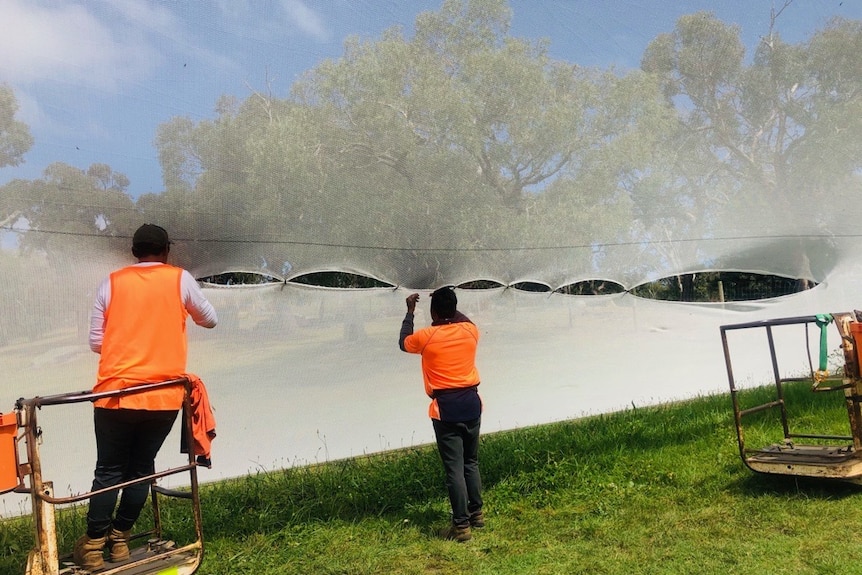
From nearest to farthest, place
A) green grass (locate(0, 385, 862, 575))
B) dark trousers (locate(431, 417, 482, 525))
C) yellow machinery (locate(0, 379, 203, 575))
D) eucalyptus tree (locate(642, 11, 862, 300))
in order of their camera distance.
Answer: yellow machinery (locate(0, 379, 203, 575)) < green grass (locate(0, 385, 862, 575)) < dark trousers (locate(431, 417, 482, 525)) < eucalyptus tree (locate(642, 11, 862, 300))

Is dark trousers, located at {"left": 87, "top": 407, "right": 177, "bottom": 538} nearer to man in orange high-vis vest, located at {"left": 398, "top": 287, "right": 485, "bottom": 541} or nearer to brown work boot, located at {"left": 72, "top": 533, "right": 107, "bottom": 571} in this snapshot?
brown work boot, located at {"left": 72, "top": 533, "right": 107, "bottom": 571}

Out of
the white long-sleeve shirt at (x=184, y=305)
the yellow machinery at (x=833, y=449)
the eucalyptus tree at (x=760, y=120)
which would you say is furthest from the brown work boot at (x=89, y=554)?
the eucalyptus tree at (x=760, y=120)

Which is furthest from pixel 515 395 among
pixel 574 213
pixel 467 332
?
pixel 467 332

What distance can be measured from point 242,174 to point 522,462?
103 inches

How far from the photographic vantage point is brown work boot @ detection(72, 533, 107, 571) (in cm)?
282

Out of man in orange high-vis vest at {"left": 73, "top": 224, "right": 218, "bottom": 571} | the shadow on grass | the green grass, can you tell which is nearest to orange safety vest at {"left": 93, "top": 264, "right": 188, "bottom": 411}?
man in orange high-vis vest at {"left": 73, "top": 224, "right": 218, "bottom": 571}

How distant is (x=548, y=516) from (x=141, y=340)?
2.54 m

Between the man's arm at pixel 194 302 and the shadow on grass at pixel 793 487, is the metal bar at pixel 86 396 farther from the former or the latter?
the shadow on grass at pixel 793 487

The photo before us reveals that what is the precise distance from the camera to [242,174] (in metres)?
4.04

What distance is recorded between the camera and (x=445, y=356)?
12.7 ft

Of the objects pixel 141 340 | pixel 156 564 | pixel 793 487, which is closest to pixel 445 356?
pixel 141 340

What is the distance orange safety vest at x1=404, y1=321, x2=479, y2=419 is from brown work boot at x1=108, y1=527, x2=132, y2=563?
1601 mm

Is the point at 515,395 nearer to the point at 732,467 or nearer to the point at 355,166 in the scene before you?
the point at 732,467

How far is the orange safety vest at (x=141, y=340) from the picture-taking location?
2.83 m
